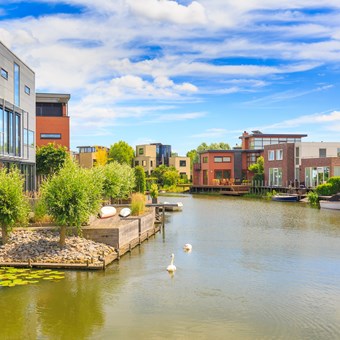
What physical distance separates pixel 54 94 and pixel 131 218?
3226cm

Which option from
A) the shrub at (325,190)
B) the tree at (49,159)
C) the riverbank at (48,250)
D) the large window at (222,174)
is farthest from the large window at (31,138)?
the large window at (222,174)

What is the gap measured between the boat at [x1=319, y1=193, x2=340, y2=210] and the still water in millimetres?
24342

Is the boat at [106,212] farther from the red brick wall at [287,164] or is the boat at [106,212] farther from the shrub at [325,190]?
the red brick wall at [287,164]

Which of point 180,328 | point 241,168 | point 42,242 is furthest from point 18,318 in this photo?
point 241,168

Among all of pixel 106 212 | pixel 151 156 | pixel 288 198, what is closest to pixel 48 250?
pixel 106 212

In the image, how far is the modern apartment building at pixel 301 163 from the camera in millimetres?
64812

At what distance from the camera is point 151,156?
4284 inches

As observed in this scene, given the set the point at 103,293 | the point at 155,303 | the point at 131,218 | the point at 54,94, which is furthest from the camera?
the point at 54,94

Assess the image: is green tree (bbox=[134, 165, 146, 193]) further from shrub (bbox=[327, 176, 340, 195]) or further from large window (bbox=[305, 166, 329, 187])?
large window (bbox=[305, 166, 329, 187])

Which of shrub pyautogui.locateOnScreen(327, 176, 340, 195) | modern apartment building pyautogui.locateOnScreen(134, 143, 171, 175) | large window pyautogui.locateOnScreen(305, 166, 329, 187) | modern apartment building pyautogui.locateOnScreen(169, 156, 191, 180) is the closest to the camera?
shrub pyautogui.locateOnScreen(327, 176, 340, 195)

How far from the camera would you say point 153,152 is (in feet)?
361

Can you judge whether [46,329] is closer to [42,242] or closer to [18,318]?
[18,318]

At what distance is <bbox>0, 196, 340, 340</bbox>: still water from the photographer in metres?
14.0

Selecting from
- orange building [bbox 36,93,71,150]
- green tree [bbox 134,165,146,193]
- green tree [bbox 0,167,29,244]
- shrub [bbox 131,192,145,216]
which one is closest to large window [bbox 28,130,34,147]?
shrub [bbox 131,192,145,216]
